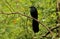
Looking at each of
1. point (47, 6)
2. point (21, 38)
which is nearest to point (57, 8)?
point (47, 6)

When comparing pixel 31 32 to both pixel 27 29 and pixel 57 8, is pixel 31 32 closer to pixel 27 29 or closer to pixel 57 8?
pixel 27 29

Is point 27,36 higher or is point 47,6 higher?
point 47,6

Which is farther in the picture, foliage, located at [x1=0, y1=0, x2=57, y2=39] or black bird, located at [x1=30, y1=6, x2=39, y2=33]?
foliage, located at [x1=0, y1=0, x2=57, y2=39]

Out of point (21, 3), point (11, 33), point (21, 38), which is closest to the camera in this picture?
point (21, 38)

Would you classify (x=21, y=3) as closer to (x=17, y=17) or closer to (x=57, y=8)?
(x=17, y=17)

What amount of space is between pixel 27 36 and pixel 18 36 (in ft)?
0.42

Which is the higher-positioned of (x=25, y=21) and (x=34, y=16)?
(x=34, y=16)

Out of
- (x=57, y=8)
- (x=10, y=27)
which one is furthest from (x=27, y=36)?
(x=57, y=8)

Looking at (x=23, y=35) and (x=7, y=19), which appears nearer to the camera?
(x=23, y=35)

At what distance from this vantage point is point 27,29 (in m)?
3.37

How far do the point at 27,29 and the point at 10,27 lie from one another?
234 millimetres

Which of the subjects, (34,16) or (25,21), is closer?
(34,16)

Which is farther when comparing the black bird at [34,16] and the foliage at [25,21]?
the foliage at [25,21]

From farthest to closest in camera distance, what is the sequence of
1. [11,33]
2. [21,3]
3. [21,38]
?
[21,3] < [11,33] < [21,38]
